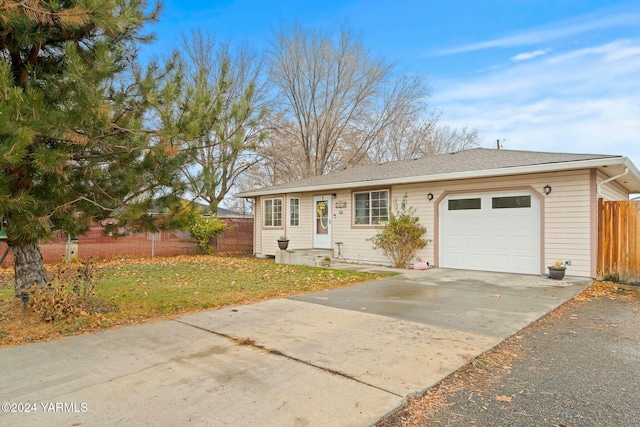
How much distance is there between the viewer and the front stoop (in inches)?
442

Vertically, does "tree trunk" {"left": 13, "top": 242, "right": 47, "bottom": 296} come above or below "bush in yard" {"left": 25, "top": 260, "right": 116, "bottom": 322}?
above

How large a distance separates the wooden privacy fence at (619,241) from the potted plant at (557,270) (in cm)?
85

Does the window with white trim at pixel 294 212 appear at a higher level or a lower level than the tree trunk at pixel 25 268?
higher

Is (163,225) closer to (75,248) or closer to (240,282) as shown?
(240,282)

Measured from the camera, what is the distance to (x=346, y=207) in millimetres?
→ 12148

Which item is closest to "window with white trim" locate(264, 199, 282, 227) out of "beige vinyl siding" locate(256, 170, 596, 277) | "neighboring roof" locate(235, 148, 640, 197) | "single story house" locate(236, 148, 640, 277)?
"neighboring roof" locate(235, 148, 640, 197)

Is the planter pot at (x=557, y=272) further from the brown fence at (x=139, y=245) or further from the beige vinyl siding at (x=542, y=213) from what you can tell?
the brown fence at (x=139, y=245)

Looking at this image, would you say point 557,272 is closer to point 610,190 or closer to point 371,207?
point 610,190

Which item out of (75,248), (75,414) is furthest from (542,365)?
(75,248)

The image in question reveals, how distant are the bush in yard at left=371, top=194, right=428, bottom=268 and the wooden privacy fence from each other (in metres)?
3.89

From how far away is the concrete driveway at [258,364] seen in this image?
2457 millimetres

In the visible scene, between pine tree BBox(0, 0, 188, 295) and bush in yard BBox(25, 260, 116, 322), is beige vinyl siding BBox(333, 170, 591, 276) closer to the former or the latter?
pine tree BBox(0, 0, 188, 295)

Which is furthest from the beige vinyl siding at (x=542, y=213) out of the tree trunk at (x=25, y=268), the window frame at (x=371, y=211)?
the tree trunk at (x=25, y=268)

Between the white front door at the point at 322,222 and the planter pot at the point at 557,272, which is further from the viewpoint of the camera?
the white front door at the point at 322,222
